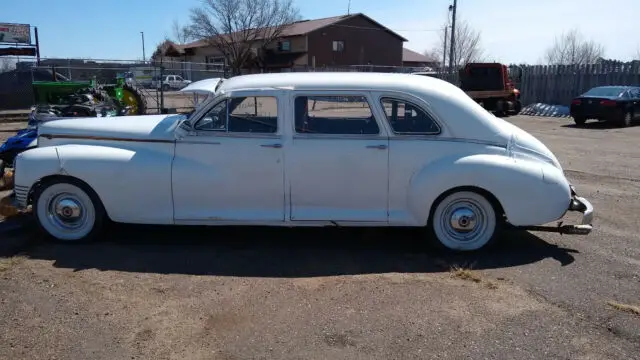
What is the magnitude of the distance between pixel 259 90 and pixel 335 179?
1.15 metres

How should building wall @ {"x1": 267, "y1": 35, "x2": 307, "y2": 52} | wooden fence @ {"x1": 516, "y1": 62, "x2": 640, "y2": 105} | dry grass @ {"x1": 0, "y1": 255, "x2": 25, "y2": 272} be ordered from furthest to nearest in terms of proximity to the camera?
1. building wall @ {"x1": 267, "y1": 35, "x2": 307, "y2": 52}
2. wooden fence @ {"x1": 516, "y1": 62, "x2": 640, "y2": 105}
3. dry grass @ {"x1": 0, "y1": 255, "x2": 25, "y2": 272}

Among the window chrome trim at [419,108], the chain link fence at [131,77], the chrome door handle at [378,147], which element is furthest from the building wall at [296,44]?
the chrome door handle at [378,147]

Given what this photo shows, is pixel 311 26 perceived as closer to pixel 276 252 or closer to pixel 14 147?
pixel 14 147

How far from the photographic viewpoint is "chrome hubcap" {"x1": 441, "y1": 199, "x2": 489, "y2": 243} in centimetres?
499

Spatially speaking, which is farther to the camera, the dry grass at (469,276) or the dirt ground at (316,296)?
the dry grass at (469,276)

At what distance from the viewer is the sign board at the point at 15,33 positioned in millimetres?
24547

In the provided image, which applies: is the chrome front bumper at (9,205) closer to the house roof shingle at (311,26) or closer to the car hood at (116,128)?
the car hood at (116,128)

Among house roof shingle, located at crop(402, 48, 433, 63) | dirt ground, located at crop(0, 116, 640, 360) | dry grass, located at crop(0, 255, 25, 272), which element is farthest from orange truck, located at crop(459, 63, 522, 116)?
house roof shingle, located at crop(402, 48, 433, 63)

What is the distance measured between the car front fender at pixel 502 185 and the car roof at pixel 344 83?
81 cm

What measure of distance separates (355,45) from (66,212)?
5344cm

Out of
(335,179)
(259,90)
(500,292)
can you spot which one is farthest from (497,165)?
(259,90)

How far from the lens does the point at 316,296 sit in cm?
416

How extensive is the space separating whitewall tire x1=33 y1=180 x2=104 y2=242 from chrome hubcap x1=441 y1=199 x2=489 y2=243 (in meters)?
3.44

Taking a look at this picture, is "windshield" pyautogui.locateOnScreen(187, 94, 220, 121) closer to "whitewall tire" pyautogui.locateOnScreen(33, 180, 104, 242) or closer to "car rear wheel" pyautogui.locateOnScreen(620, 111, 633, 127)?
"whitewall tire" pyautogui.locateOnScreen(33, 180, 104, 242)
